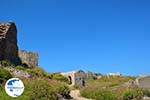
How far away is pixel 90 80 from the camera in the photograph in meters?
56.8

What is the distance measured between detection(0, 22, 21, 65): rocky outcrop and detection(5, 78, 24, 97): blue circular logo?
28765 mm

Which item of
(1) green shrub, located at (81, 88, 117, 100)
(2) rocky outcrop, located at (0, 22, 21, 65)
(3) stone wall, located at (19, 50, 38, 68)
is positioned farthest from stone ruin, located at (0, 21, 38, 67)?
(1) green shrub, located at (81, 88, 117, 100)

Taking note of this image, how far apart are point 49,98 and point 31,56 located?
1341 inches

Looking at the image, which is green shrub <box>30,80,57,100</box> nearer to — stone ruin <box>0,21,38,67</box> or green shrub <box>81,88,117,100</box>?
green shrub <box>81,88,117,100</box>

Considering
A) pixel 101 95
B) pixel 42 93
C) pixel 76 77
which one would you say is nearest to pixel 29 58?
pixel 76 77

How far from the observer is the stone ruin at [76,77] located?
177 ft

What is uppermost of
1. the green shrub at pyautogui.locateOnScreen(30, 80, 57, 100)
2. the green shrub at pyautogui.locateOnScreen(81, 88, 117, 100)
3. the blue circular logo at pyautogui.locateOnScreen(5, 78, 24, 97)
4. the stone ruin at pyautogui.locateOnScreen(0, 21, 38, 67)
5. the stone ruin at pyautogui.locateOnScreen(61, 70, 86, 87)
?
the stone ruin at pyautogui.locateOnScreen(0, 21, 38, 67)

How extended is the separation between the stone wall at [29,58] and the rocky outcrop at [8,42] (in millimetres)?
10451

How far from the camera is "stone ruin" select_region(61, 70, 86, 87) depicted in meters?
53.9

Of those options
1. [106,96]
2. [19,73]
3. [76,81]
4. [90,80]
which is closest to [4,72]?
[19,73]

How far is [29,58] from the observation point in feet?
198

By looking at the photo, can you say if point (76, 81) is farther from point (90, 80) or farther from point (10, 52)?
point (10, 52)

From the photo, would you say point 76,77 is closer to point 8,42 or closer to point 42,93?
point 8,42

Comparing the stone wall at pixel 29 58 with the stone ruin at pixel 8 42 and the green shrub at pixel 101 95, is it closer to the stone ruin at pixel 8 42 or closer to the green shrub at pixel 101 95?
the stone ruin at pixel 8 42
